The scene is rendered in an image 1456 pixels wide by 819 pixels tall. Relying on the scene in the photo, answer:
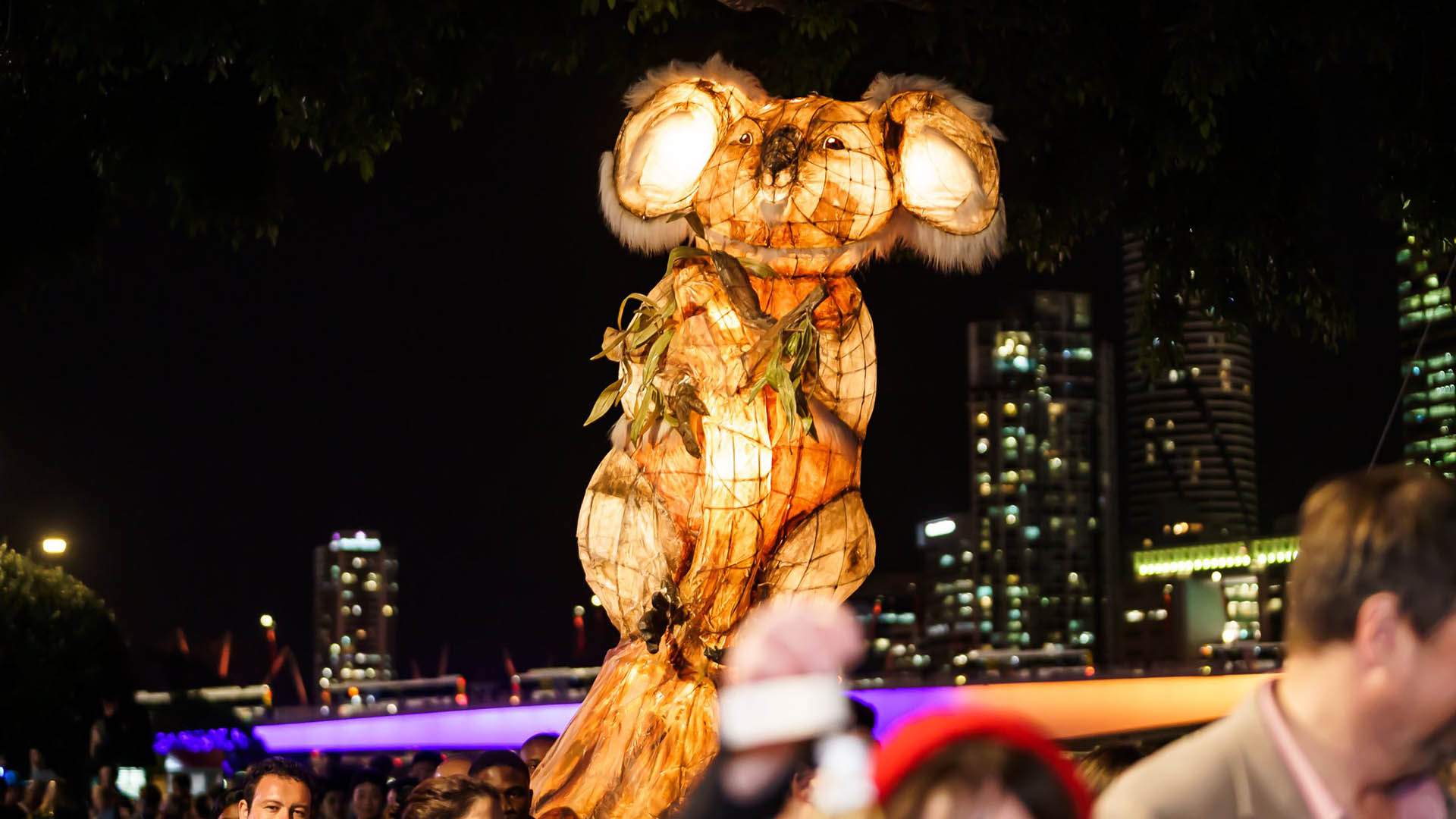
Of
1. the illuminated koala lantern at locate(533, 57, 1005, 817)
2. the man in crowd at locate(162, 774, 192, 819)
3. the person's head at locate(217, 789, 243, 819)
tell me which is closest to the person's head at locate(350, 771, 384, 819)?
the person's head at locate(217, 789, 243, 819)

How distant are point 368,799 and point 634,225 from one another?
328cm

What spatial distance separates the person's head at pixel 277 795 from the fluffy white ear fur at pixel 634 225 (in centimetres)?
337

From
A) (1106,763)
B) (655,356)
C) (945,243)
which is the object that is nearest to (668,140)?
(655,356)

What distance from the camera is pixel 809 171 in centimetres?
798

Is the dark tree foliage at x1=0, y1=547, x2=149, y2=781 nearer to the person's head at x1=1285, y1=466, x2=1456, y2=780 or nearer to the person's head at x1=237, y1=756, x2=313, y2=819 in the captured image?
the person's head at x1=237, y1=756, x2=313, y2=819

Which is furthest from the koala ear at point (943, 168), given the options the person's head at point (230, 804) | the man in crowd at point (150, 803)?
the man in crowd at point (150, 803)

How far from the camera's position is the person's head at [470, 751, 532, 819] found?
21.5 feet

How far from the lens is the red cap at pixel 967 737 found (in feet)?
6.84

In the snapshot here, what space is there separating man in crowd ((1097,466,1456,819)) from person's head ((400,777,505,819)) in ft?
9.82

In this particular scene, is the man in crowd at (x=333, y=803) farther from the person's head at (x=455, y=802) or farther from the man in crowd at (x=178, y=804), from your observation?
the person's head at (x=455, y=802)

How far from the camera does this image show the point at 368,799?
9117mm

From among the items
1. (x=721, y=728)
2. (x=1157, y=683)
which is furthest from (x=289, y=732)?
(x=721, y=728)

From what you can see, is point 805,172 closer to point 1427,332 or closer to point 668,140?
point 668,140

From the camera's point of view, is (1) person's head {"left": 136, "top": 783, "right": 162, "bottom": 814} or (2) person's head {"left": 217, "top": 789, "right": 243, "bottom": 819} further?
(1) person's head {"left": 136, "top": 783, "right": 162, "bottom": 814}
